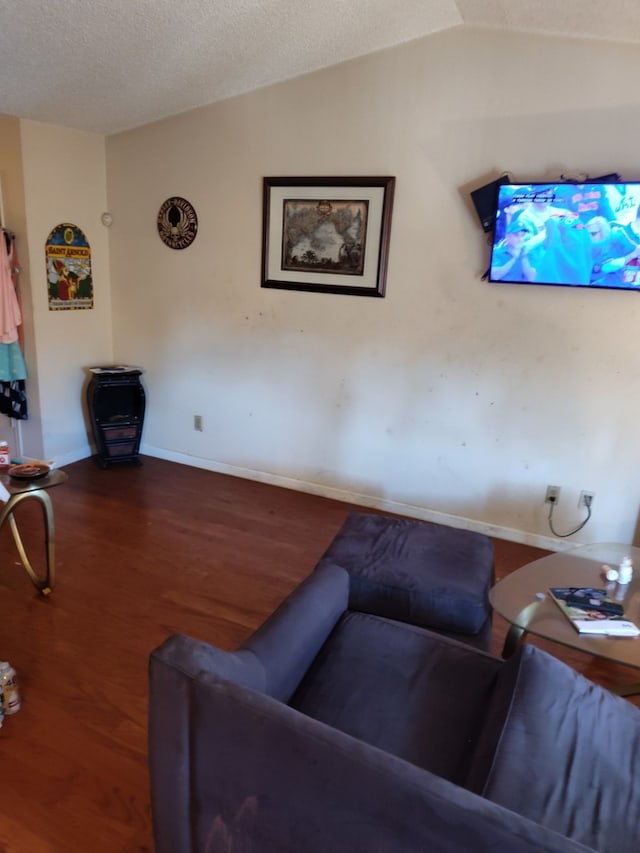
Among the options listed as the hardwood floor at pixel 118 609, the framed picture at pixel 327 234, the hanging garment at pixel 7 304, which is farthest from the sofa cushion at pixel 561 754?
the hanging garment at pixel 7 304

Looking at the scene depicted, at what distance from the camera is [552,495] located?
3113 mm

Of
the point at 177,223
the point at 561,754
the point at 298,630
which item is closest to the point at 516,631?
the point at 561,754

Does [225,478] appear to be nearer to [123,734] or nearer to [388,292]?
[388,292]

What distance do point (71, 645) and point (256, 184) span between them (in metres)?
2.74

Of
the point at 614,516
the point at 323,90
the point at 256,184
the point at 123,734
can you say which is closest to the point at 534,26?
the point at 323,90

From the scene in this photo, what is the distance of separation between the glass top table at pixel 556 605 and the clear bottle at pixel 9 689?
5.24ft

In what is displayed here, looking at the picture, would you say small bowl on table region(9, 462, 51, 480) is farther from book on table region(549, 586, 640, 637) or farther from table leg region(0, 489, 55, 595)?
book on table region(549, 586, 640, 637)

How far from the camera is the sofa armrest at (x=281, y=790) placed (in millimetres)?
857

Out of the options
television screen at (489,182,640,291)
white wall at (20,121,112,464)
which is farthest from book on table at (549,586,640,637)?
white wall at (20,121,112,464)

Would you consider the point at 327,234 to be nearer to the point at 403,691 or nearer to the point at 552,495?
the point at 552,495

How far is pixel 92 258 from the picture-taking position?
396 centimetres

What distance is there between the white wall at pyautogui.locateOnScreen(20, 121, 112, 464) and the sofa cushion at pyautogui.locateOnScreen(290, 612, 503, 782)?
116 inches

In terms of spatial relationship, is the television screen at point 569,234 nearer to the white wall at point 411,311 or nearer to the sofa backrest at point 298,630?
the white wall at point 411,311

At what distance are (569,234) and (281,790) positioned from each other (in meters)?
2.62
